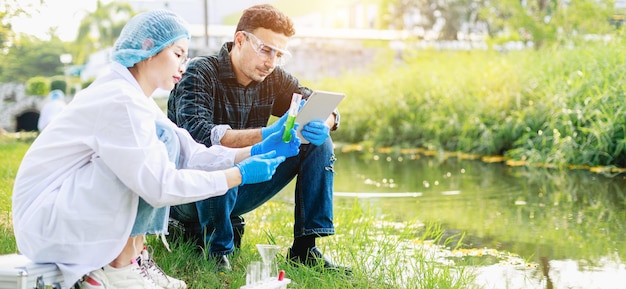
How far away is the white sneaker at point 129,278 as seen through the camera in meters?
2.67

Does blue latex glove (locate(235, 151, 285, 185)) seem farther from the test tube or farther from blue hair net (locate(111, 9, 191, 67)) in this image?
blue hair net (locate(111, 9, 191, 67))

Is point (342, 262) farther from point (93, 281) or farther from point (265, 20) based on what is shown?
point (93, 281)

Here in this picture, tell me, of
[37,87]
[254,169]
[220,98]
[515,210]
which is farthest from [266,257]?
[37,87]

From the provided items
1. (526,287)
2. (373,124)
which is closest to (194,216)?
(526,287)

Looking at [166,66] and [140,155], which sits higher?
[166,66]

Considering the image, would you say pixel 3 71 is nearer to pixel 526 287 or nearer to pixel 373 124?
pixel 373 124

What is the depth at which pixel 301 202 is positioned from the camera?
3.45 metres

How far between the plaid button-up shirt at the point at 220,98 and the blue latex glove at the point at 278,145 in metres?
0.33

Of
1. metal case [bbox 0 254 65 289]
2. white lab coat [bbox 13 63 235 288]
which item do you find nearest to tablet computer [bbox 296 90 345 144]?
white lab coat [bbox 13 63 235 288]

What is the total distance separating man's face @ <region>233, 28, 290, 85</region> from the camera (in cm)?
350

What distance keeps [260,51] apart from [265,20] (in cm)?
13

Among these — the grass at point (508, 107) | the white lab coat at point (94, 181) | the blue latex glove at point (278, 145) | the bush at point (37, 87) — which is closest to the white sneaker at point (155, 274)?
the white lab coat at point (94, 181)

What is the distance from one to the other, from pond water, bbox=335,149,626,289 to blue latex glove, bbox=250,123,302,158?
1140mm

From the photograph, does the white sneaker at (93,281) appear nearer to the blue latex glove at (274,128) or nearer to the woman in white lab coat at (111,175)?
the woman in white lab coat at (111,175)
